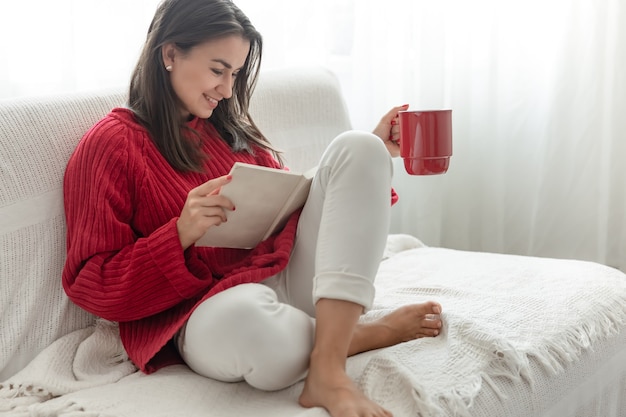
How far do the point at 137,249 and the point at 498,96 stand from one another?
1386 millimetres

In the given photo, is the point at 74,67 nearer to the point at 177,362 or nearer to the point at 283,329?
the point at 177,362

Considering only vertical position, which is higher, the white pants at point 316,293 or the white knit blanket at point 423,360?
the white pants at point 316,293

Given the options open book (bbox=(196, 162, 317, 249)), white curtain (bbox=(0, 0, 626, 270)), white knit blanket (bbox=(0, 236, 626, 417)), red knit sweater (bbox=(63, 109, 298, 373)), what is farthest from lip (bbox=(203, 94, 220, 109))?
white curtain (bbox=(0, 0, 626, 270))

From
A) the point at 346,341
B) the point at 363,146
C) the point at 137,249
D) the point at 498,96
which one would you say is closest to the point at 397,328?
the point at 346,341

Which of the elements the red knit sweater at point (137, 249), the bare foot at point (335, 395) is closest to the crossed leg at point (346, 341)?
the bare foot at point (335, 395)

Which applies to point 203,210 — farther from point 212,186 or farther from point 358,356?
point 358,356

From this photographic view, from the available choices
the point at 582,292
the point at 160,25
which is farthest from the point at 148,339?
the point at 582,292

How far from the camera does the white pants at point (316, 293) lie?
109 centimetres

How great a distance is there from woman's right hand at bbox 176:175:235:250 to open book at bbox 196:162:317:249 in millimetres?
12

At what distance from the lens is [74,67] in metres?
1.76

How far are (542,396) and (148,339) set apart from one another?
61 centimetres

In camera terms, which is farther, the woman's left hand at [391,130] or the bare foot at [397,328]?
the woman's left hand at [391,130]

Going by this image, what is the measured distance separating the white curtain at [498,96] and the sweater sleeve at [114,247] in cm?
99

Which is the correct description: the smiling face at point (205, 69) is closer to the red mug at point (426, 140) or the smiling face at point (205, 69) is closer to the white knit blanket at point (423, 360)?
the red mug at point (426, 140)
